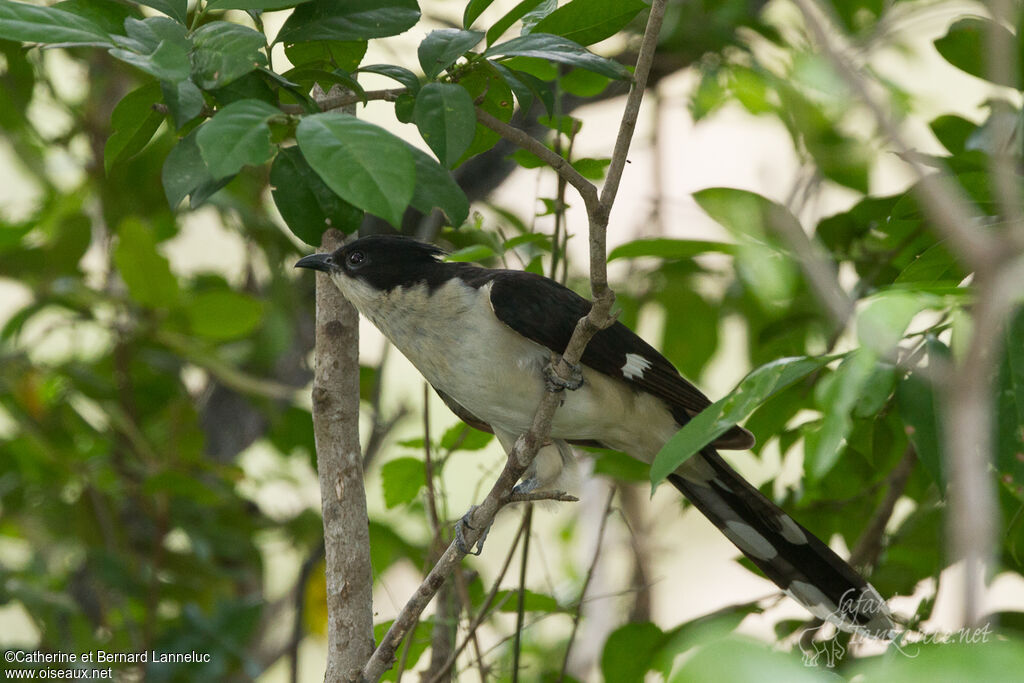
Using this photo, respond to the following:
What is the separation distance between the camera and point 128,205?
3.36 m

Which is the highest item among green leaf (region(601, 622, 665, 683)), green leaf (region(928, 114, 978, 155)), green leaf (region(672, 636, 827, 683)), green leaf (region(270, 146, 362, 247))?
green leaf (region(928, 114, 978, 155))

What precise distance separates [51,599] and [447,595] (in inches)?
46.9

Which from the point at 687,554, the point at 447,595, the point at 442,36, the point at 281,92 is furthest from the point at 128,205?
the point at 687,554

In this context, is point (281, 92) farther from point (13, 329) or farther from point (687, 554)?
point (687, 554)

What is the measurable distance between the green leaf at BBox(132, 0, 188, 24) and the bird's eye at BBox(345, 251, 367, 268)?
112cm

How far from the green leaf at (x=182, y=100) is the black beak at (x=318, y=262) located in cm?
112

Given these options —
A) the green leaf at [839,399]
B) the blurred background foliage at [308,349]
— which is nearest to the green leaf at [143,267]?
the blurred background foliage at [308,349]

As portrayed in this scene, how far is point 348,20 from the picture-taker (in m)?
1.51

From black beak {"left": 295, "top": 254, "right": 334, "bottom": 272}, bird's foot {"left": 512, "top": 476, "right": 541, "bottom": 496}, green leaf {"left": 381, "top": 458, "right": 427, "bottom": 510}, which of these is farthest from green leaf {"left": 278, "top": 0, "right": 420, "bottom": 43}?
bird's foot {"left": 512, "top": 476, "right": 541, "bottom": 496}

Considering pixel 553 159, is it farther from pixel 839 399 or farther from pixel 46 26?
pixel 46 26

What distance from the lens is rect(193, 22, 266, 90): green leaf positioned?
4.24 feet

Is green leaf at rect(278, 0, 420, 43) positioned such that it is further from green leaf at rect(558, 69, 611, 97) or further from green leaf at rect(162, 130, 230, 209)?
green leaf at rect(558, 69, 611, 97)

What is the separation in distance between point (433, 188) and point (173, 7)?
1.51ft

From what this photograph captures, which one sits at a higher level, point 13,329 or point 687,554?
point 13,329
